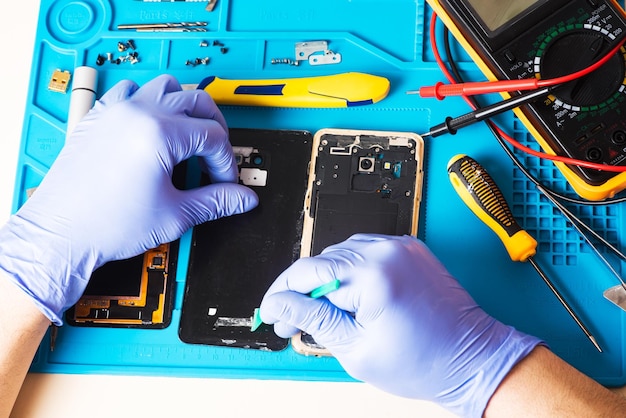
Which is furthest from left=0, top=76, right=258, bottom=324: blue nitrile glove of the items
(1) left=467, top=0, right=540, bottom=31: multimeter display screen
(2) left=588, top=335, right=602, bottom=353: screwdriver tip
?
(2) left=588, top=335, right=602, bottom=353: screwdriver tip

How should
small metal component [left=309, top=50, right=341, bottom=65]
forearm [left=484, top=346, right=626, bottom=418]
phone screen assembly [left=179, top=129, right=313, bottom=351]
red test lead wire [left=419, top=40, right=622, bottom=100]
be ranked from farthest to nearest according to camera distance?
small metal component [left=309, top=50, right=341, bottom=65] < phone screen assembly [left=179, top=129, right=313, bottom=351] < red test lead wire [left=419, top=40, right=622, bottom=100] < forearm [left=484, top=346, right=626, bottom=418]

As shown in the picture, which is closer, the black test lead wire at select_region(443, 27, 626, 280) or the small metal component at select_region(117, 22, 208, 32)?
the black test lead wire at select_region(443, 27, 626, 280)

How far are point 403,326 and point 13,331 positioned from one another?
0.76m

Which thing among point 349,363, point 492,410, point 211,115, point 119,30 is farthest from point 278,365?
point 119,30

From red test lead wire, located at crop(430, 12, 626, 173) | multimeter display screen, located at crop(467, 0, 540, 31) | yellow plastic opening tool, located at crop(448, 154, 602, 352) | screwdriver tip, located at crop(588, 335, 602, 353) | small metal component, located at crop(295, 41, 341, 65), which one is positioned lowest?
screwdriver tip, located at crop(588, 335, 602, 353)

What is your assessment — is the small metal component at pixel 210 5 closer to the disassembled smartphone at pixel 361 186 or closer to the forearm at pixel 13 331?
the disassembled smartphone at pixel 361 186

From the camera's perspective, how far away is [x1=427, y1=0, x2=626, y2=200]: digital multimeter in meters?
1.17

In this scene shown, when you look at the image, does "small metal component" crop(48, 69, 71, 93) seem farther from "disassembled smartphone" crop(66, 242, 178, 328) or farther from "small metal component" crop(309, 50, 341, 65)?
"small metal component" crop(309, 50, 341, 65)

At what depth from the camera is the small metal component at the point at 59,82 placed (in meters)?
1.38

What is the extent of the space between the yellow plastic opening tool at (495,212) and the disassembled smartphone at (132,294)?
634mm

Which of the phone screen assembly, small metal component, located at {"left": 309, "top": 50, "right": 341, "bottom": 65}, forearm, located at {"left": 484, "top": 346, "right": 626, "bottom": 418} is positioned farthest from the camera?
small metal component, located at {"left": 309, "top": 50, "right": 341, "bottom": 65}

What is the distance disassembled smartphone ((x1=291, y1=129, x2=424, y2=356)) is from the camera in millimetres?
1241

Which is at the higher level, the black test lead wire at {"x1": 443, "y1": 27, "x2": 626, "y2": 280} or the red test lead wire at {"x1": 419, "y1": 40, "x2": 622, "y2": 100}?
the red test lead wire at {"x1": 419, "y1": 40, "x2": 622, "y2": 100}

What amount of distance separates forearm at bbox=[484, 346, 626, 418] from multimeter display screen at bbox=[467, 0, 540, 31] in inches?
25.0
